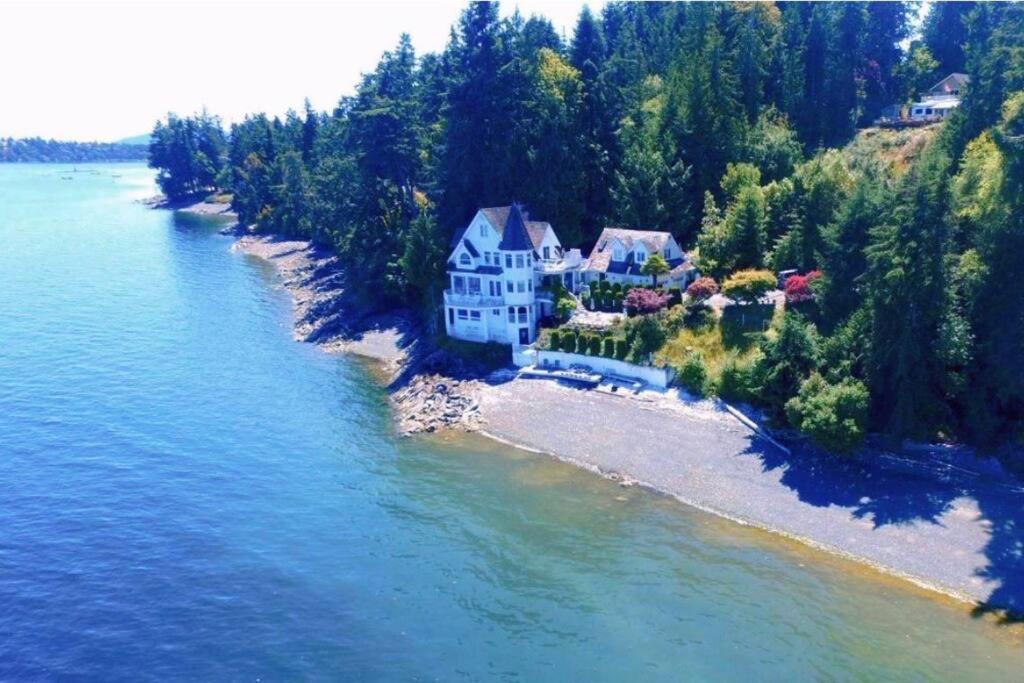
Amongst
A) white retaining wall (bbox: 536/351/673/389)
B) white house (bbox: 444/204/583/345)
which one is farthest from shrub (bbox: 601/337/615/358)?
white house (bbox: 444/204/583/345)

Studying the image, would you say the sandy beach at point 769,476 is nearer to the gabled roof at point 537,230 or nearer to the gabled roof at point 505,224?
the gabled roof at point 505,224

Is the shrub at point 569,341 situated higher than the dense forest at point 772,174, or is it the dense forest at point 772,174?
the dense forest at point 772,174

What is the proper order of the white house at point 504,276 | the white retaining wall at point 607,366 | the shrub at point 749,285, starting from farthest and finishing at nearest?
the white house at point 504,276 → the shrub at point 749,285 → the white retaining wall at point 607,366

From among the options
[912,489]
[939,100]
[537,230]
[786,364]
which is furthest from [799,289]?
[939,100]

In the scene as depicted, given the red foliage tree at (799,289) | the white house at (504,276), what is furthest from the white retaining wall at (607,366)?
the red foliage tree at (799,289)

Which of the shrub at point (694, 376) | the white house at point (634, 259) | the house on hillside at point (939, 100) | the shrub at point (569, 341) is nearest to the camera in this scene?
the shrub at point (694, 376)

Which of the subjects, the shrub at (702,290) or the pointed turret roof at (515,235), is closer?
the shrub at (702,290)

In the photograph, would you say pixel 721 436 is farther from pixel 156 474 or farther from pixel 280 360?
pixel 280 360

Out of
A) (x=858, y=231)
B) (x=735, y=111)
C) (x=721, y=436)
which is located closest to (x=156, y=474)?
(x=721, y=436)
